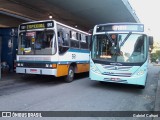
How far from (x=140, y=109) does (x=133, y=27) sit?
4099 millimetres

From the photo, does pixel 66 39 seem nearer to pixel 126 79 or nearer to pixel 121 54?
pixel 121 54

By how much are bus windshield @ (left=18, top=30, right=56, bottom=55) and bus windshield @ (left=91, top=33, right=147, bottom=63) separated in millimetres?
2075

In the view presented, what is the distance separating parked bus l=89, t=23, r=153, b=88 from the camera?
31.0 ft

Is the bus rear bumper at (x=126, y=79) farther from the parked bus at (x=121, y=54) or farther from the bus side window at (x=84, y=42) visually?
the bus side window at (x=84, y=42)

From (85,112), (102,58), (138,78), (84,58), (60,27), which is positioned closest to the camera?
(85,112)

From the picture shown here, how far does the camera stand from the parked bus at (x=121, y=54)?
9.45m

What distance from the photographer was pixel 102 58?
10102 millimetres

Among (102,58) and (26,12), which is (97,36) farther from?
(26,12)

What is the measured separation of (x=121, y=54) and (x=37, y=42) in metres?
4.09

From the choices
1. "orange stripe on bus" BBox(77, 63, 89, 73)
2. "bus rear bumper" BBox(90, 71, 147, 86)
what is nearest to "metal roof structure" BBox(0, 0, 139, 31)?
"orange stripe on bus" BBox(77, 63, 89, 73)

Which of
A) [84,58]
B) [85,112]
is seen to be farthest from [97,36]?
[85,112]

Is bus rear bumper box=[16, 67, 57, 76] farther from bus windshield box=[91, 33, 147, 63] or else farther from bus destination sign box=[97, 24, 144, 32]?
bus destination sign box=[97, 24, 144, 32]

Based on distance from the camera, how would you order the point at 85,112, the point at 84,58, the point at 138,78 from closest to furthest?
the point at 85,112, the point at 138,78, the point at 84,58

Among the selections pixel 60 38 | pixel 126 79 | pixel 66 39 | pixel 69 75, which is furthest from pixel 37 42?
pixel 126 79
